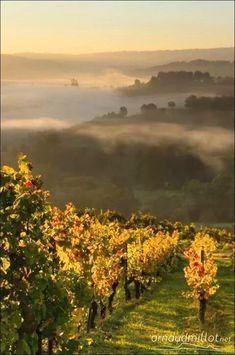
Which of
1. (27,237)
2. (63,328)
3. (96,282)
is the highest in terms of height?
(27,237)

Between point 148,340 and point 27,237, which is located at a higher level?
point 27,237

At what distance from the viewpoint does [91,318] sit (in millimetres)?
53906

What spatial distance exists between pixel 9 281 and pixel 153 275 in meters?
67.3

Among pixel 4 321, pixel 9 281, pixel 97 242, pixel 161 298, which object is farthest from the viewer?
pixel 161 298

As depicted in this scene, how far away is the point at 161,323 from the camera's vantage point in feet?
187

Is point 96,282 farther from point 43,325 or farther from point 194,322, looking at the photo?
point 43,325

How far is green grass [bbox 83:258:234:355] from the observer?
47062mm

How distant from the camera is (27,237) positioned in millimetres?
15445

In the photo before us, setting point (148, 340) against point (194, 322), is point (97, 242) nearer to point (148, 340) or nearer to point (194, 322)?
point (148, 340)

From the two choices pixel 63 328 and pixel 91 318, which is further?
pixel 91 318

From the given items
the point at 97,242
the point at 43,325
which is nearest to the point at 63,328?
the point at 43,325

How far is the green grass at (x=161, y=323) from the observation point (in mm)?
47062

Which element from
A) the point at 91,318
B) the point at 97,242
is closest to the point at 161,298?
the point at 91,318

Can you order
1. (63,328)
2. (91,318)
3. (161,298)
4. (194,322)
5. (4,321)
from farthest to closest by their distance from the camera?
(161,298), (194,322), (91,318), (63,328), (4,321)
